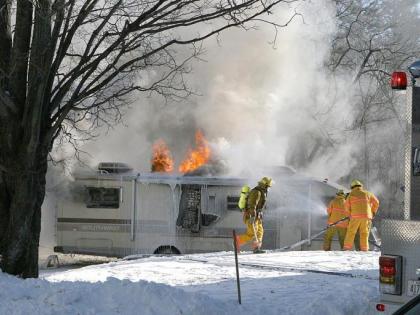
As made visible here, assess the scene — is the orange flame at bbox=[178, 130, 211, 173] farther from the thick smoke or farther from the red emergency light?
the red emergency light

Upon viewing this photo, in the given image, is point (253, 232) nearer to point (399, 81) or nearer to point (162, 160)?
point (162, 160)

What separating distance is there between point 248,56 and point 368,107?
12.9 feet

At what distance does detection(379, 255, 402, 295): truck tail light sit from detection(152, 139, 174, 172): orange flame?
1277 cm

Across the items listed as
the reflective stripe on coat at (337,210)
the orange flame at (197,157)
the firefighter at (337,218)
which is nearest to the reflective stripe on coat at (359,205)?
the firefighter at (337,218)

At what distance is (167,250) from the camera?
1562 cm

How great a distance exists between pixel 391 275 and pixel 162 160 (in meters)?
13.1

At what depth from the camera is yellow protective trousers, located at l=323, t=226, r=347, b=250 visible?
13.9 metres

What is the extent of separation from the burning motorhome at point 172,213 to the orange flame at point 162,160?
191 centimetres

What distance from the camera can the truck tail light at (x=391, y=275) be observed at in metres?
5.05

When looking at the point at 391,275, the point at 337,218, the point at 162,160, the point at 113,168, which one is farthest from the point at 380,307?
the point at 162,160

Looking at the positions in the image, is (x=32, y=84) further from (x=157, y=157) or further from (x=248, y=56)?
(x=248, y=56)

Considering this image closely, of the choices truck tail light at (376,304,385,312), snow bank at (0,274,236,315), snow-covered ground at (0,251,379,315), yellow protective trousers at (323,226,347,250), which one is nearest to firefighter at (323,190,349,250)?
yellow protective trousers at (323,226,347,250)

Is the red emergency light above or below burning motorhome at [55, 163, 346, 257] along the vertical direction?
above

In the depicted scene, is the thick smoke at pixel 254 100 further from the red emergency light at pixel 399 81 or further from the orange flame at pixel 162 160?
the red emergency light at pixel 399 81
